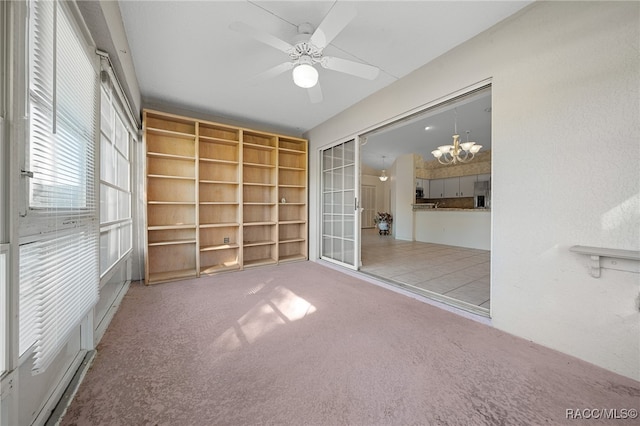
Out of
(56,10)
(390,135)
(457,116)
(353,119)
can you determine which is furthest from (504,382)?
(390,135)

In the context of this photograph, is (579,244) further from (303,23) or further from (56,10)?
(56,10)

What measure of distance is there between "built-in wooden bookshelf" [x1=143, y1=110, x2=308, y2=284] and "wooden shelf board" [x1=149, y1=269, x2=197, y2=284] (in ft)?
0.04

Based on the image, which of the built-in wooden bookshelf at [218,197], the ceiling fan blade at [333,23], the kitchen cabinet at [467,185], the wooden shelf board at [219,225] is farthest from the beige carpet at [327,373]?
the kitchen cabinet at [467,185]

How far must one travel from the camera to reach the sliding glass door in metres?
3.67

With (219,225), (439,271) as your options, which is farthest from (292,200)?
(439,271)

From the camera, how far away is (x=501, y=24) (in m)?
1.88

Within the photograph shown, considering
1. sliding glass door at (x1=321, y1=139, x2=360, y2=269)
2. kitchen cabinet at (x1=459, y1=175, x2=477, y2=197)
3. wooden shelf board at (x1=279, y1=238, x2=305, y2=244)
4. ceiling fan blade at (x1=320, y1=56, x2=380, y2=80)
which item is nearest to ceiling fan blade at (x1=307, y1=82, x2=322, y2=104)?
ceiling fan blade at (x1=320, y1=56, x2=380, y2=80)

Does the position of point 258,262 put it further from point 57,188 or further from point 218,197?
point 57,188

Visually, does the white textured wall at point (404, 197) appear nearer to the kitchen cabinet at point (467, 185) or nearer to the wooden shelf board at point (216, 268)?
the kitchen cabinet at point (467, 185)

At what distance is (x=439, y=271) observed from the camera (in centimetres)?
352

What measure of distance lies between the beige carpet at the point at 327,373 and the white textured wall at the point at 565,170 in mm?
272

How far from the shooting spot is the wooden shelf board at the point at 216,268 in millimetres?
3503

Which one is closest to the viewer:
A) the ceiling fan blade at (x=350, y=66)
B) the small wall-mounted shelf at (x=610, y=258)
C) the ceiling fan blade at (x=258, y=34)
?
the small wall-mounted shelf at (x=610, y=258)

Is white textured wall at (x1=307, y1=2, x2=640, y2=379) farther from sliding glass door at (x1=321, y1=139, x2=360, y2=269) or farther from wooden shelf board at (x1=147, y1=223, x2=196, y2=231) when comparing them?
wooden shelf board at (x1=147, y1=223, x2=196, y2=231)
